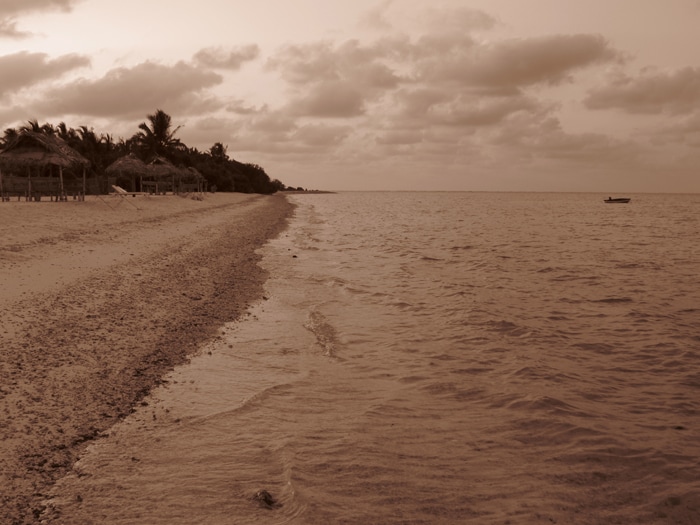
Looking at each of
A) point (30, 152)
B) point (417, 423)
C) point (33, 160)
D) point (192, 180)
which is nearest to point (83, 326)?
point (417, 423)

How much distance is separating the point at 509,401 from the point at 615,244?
19606 mm

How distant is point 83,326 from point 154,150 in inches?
2123

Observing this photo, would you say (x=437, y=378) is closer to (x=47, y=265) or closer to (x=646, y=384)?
(x=646, y=384)

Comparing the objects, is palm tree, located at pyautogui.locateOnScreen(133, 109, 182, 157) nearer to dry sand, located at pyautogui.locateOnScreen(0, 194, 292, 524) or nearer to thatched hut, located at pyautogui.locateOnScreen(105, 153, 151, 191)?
thatched hut, located at pyautogui.locateOnScreen(105, 153, 151, 191)

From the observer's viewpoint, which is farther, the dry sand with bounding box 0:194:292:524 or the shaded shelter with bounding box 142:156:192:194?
the shaded shelter with bounding box 142:156:192:194

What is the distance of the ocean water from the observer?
3.26m

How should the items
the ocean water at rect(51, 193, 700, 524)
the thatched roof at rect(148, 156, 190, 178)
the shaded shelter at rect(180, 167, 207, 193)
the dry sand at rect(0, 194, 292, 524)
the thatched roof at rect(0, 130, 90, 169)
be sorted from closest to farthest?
the ocean water at rect(51, 193, 700, 524) < the dry sand at rect(0, 194, 292, 524) < the thatched roof at rect(0, 130, 90, 169) < the thatched roof at rect(148, 156, 190, 178) < the shaded shelter at rect(180, 167, 207, 193)

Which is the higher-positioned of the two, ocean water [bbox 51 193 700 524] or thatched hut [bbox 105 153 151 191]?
thatched hut [bbox 105 153 151 191]

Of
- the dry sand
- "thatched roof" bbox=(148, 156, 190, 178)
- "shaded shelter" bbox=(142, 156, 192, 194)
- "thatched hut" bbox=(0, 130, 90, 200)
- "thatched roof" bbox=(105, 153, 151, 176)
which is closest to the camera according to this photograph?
the dry sand

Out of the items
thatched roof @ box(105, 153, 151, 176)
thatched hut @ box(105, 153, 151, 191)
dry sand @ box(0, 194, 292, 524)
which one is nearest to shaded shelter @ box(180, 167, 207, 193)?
thatched hut @ box(105, 153, 151, 191)

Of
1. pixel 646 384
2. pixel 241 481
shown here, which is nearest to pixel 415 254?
pixel 646 384

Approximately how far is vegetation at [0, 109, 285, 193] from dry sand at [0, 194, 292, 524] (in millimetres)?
18798

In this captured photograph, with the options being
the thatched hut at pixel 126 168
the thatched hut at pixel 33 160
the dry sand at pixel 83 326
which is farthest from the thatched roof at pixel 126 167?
the dry sand at pixel 83 326

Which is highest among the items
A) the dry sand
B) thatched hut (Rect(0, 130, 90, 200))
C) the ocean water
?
thatched hut (Rect(0, 130, 90, 200))
